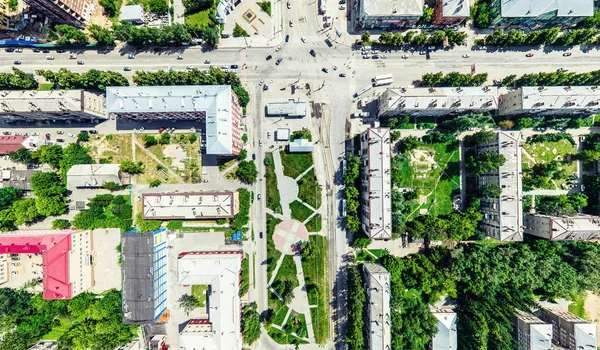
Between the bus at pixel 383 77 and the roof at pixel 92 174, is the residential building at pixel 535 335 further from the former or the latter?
the roof at pixel 92 174

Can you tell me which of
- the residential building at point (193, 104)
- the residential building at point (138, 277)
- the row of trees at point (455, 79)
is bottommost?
the residential building at point (138, 277)

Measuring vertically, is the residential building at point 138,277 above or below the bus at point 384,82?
below

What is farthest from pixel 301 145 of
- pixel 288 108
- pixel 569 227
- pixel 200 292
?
pixel 569 227

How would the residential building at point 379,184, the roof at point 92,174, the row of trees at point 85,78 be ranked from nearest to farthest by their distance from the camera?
the residential building at point 379,184 < the row of trees at point 85,78 < the roof at point 92,174

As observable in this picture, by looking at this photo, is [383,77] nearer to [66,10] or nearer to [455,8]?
[455,8]

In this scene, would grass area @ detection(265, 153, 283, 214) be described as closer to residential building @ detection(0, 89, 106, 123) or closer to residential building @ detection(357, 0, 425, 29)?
residential building @ detection(357, 0, 425, 29)

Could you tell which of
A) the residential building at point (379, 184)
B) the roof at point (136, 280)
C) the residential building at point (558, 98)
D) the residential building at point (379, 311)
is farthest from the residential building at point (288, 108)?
the residential building at point (558, 98)

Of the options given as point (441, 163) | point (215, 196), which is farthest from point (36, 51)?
point (441, 163)

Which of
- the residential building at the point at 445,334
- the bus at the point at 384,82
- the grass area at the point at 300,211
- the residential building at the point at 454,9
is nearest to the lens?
the residential building at the point at 454,9
